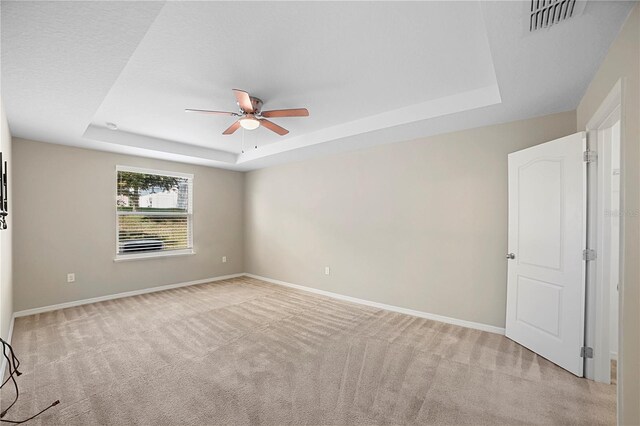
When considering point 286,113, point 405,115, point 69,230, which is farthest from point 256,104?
point 69,230

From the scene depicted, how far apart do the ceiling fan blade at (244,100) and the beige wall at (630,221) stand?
8.27 feet

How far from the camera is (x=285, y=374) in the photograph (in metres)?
2.41

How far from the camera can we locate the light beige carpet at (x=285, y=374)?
75.9 inches

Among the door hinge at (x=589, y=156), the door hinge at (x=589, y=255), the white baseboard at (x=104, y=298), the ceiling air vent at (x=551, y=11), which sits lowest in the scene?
the white baseboard at (x=104, y=298)

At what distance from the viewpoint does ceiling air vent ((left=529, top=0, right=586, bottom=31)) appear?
1492 millimetres

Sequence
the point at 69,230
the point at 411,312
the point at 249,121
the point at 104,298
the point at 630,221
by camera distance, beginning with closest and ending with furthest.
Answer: the point at 630,221 < the point at 249,121 < the point at 411,312 < the point at 69,230 < the point at 104,298

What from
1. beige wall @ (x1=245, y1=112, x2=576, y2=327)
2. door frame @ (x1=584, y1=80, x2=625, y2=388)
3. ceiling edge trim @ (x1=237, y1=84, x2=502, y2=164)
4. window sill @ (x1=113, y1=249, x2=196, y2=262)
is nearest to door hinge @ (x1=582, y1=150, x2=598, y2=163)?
door frame @ (x1=584, y1=80, x2=625, y2=388)

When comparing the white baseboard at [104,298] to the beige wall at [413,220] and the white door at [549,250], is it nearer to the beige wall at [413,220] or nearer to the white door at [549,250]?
the beige wall at [413,220]

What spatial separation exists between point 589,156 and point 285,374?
3.14 metres

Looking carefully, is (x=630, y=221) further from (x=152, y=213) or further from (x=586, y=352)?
(x=152, y=213)

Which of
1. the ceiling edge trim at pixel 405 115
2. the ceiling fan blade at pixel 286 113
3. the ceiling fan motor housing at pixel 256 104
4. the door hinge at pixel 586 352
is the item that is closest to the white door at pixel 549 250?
the door hinge at pixel 586 352

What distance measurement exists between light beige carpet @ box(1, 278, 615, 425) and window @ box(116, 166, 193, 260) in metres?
1.48

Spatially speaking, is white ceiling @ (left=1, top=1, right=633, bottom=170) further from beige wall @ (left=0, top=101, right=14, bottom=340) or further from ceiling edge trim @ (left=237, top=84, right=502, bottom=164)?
beige wall @ (left=0, top=101, right=14, bottom=340)

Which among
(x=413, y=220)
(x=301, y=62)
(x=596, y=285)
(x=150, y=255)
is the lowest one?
(x=150, y=255)
